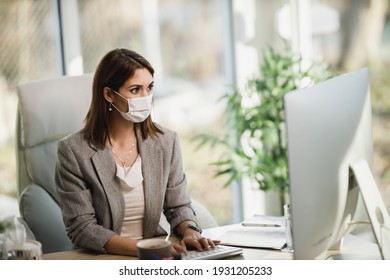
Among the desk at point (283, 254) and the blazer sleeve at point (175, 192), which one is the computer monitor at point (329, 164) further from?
the blazer sleeve at point (175, 192)

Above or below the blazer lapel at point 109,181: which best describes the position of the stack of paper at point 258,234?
below

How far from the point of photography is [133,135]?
6.81ft

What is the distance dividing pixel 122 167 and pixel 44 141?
0.54 m

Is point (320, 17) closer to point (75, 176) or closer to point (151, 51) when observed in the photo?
point (151, 51)

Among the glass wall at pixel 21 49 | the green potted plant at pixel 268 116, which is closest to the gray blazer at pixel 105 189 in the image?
the green potted plant at pixel 268 116

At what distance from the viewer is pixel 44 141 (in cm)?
242

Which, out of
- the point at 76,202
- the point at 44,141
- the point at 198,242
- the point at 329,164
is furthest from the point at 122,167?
the point at 329,164

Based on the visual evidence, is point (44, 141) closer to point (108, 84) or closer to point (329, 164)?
point (108, 84)

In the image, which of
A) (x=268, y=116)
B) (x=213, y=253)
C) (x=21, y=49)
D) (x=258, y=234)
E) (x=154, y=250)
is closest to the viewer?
(x=154, y=250)

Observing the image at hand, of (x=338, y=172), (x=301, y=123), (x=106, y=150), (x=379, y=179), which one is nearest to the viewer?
(x=301, y=123)

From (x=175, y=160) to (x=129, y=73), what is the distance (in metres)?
0.32

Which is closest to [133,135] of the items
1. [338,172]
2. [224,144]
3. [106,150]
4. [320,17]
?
[106,150]

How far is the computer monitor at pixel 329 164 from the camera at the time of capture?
4.57 ft

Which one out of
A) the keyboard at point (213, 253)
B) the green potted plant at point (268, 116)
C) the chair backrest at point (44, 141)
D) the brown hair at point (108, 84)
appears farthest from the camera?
the green potted plant at point (268, 116)
